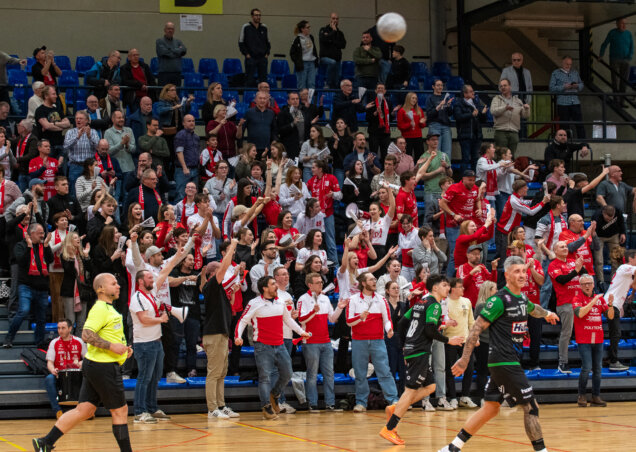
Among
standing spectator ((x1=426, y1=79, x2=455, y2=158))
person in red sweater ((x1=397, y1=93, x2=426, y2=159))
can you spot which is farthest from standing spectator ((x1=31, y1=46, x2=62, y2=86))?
standing spectator ((x1=426, y1=79, x2=455, y2=158))

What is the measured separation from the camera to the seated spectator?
13.4 m

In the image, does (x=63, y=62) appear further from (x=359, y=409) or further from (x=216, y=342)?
(x=359, y=409)

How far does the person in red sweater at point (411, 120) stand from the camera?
19172mm

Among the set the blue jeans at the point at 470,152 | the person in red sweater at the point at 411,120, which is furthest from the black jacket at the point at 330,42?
the blue jeans at the point at 470,152

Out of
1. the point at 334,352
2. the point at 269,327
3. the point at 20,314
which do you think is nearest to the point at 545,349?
the point at 334,352

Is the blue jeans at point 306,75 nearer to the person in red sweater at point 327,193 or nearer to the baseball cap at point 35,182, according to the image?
the person in red sweater at point 327,193

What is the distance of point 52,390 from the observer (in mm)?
13445

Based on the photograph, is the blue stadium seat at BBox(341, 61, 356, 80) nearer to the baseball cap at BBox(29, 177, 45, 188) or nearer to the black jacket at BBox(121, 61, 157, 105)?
the black jacket at BBox(121, 61, 157, 105)

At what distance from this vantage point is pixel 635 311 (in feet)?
57.5

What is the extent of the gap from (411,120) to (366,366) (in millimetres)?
6739

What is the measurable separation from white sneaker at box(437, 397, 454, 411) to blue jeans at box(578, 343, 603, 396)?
2084mm

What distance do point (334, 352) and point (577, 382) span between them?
3.98 meters

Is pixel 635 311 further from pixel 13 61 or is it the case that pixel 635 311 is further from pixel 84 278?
pixel 13 61

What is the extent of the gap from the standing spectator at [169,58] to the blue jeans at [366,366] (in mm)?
8338
